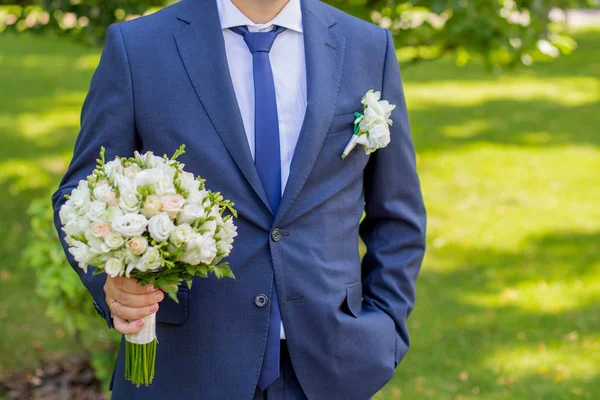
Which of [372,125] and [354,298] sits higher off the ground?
[372,125]

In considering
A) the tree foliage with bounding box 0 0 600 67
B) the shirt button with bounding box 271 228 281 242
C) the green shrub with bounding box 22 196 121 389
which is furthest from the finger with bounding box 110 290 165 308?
the tree foliage with bounding box 0 0 600 67

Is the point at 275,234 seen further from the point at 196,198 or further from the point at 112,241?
the point at 112,241

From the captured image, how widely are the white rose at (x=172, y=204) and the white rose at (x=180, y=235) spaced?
0.04 metres

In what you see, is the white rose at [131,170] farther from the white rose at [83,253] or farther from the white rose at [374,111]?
the white rose at [374,111]

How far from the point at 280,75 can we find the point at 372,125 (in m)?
0.31

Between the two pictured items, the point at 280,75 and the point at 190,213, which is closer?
the point at 190,213

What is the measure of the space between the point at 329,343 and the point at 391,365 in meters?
0.29

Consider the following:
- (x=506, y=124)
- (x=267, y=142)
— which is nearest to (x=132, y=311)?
(x=267, y=142)

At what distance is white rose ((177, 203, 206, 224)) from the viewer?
204 centimetres

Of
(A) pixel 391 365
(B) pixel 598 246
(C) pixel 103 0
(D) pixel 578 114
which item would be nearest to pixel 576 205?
(B) pixel 598 246

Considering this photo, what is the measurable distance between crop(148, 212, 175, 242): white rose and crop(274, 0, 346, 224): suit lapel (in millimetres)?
513

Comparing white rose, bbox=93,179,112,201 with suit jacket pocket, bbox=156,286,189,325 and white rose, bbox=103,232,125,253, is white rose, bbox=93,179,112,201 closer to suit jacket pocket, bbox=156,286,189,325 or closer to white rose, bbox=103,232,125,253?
white rose, bbox=103,232,125,253

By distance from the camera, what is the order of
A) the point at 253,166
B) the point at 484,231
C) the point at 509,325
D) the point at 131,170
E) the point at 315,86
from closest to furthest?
the point at 131,170, the point at 253,166, the point at 315,86, the point at 509,325, the point at 484,231

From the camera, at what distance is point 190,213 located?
2035mm
